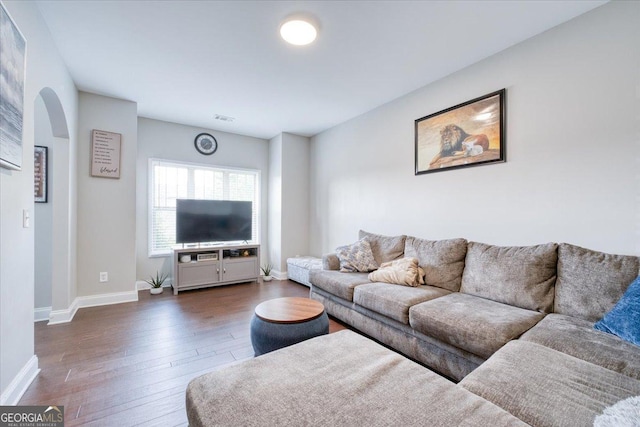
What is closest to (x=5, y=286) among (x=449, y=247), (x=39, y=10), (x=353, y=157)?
(x=39, y=10)

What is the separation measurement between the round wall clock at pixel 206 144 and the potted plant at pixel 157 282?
2.11m

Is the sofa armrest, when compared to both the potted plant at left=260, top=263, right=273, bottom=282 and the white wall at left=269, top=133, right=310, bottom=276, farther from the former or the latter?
the potted plant at left=260, top=263, right=273, bottom=282

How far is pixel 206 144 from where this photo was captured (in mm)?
4738

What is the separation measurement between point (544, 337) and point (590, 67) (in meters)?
1.97

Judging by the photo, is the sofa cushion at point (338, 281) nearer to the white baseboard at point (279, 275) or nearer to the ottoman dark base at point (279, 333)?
the ottoman dark base at point (279, 333)

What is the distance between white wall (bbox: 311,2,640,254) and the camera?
6.14 feet

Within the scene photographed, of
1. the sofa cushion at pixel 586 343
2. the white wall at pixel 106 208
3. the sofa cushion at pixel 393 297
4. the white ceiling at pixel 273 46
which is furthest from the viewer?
the white wall at pixel 106 208

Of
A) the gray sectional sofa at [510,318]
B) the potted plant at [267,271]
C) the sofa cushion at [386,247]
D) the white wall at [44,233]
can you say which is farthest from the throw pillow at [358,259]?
the white wall at [44,233]

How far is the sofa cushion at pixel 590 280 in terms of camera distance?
1.66 metres

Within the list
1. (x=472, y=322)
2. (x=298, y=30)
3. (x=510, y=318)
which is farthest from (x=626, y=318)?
(x=298, y=30)

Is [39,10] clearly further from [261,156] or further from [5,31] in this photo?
[261,156]

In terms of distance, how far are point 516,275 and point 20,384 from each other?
11.3 ft

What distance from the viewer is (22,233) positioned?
1804 millimetres

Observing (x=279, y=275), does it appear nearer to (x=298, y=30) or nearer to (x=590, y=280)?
(x=298, y=30)
